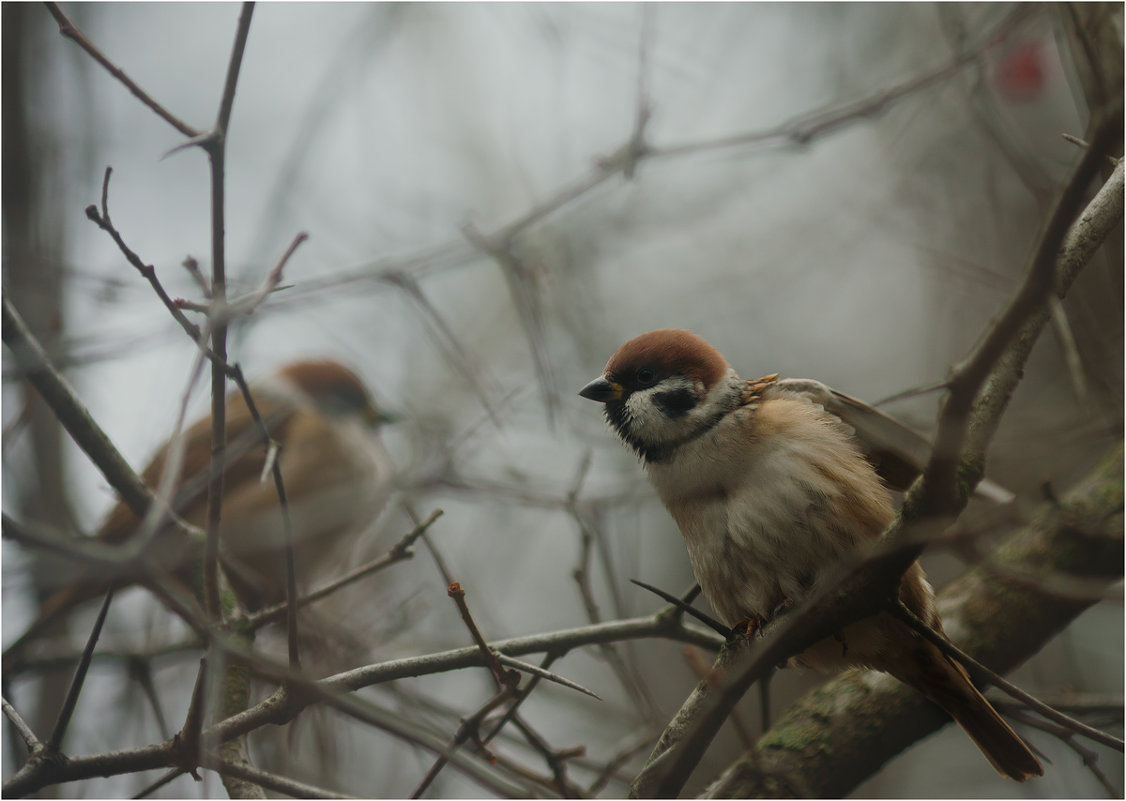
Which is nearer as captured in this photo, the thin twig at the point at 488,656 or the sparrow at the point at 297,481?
the thin twig at the point at 488,656

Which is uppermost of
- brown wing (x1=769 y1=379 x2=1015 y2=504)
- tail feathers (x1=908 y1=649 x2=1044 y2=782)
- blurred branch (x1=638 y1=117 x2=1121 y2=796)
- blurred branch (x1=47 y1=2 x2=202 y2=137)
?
blurred branch (x1=47 y1=2 x2=202 y2=137)

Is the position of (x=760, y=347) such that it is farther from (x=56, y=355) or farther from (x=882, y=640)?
(x=56, y=355)

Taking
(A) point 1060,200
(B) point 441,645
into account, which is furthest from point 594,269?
(A) point 1060,200

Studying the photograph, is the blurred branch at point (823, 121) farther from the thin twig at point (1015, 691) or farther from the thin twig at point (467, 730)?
the thin twig at point (467, 730)

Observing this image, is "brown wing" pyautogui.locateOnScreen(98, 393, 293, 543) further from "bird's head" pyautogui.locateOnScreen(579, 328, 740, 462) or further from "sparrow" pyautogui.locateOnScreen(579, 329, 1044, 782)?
"sparrow" pyautogui.locateOnScreen(579, 329, 1044, 782)

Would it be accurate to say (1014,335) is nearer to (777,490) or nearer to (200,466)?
(777,490)

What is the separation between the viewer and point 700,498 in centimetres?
273

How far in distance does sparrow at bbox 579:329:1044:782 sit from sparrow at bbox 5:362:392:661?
6.20ft

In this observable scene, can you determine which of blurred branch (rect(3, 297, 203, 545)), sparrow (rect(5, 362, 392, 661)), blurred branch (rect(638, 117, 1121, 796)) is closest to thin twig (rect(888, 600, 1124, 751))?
blurred branch (rect(638, 117, 1121, 796))

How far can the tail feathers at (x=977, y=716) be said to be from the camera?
2.66m

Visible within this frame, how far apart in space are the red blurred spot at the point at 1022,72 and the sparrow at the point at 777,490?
Answer: 81.4 inches

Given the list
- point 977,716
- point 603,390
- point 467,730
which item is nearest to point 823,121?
point 603,390

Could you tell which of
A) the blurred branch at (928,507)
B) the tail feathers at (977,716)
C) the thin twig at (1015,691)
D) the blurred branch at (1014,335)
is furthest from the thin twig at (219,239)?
the tail feathers at (977,716)

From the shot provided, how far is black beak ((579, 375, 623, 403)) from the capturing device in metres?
3.05
